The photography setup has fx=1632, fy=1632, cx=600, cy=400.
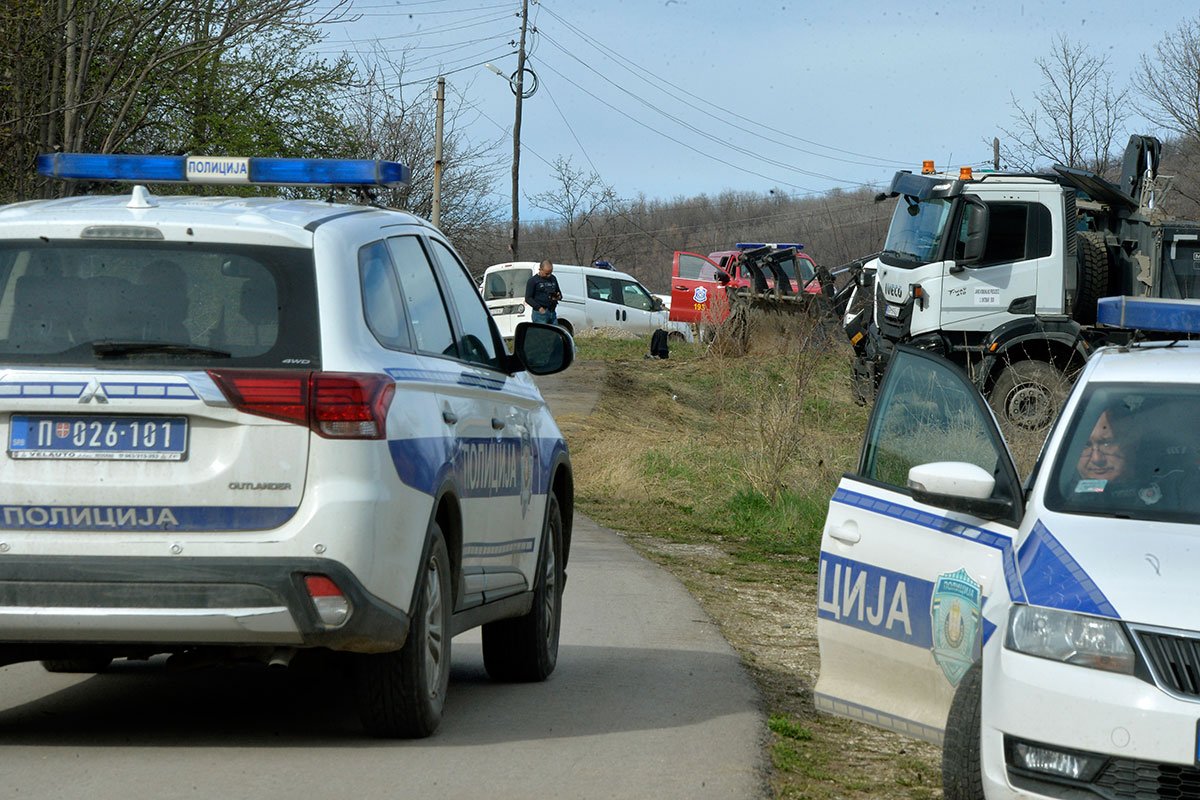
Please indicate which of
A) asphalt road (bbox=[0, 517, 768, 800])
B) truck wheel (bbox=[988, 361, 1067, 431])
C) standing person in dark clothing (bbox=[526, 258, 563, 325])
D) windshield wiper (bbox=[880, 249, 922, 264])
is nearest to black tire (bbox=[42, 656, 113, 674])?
asphalt road (bbox=[0, 517, 768, 800])

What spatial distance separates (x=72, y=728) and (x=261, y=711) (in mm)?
779

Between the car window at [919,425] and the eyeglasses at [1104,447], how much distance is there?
1.17 ft

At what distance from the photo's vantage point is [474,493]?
6.23 metres

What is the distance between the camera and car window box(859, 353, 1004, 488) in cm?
552

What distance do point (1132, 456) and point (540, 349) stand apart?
283 cm

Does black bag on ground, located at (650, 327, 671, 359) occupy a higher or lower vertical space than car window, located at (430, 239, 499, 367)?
lower

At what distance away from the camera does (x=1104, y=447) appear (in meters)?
5.15

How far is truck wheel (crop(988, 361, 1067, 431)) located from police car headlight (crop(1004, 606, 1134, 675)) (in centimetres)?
1425

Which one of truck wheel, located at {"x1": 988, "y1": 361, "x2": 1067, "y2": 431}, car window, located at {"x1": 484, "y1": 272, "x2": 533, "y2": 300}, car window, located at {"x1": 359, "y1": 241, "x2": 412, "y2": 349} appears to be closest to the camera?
car window, located at {"x1": 359, "y1": 241, "x2": 412, "y2": 349}

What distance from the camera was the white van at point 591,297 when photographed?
122 ft

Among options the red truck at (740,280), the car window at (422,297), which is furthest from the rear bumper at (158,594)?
the red truck at (740,280)

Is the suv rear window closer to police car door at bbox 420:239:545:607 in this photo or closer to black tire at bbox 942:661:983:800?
police car door at bbox 420:239:545:607

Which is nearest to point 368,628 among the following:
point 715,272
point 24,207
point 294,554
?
point 294,554

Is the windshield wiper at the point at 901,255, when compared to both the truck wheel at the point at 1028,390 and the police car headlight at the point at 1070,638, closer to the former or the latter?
the truck wheel at the point at 1028,390
